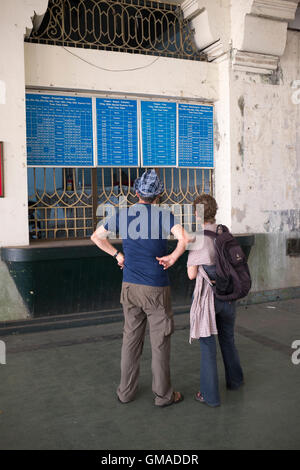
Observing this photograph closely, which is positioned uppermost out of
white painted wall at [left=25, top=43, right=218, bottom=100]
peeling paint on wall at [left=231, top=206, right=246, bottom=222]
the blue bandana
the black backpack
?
white painted wall at [left=25, top=43, right=218, bottom=100]

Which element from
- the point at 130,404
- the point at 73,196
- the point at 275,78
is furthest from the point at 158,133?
the point at 130,404

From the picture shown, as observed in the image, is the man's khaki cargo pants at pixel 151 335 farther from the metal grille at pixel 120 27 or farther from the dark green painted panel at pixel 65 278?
the metal grille at pixel 120 27

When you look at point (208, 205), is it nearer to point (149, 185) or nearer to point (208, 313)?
point (149, 185)

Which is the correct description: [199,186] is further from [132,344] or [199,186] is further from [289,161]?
[132,344]

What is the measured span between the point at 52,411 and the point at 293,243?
460 cm

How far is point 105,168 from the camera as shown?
566 cm

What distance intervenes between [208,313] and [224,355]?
0.45 m

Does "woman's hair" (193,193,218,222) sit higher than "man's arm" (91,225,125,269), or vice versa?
"woman's hair" (193,193,218,222)

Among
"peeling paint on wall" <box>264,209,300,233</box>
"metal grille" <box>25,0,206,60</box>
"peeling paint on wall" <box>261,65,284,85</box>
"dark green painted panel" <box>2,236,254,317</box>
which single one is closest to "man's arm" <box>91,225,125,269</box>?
"dark green painted panel" <box>2,236,254,317</box>

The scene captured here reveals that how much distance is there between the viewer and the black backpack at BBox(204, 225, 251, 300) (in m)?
3.15

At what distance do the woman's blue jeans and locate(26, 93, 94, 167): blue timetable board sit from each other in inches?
114

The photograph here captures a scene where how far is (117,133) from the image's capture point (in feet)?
18.4

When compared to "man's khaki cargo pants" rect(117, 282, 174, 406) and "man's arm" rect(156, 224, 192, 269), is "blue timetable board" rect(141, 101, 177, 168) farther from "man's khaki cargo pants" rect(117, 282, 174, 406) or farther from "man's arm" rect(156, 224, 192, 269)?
"man's khaki cargo pants" rect(117, 282, 174, 406)

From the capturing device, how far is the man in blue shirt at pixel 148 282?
3.13 metres
